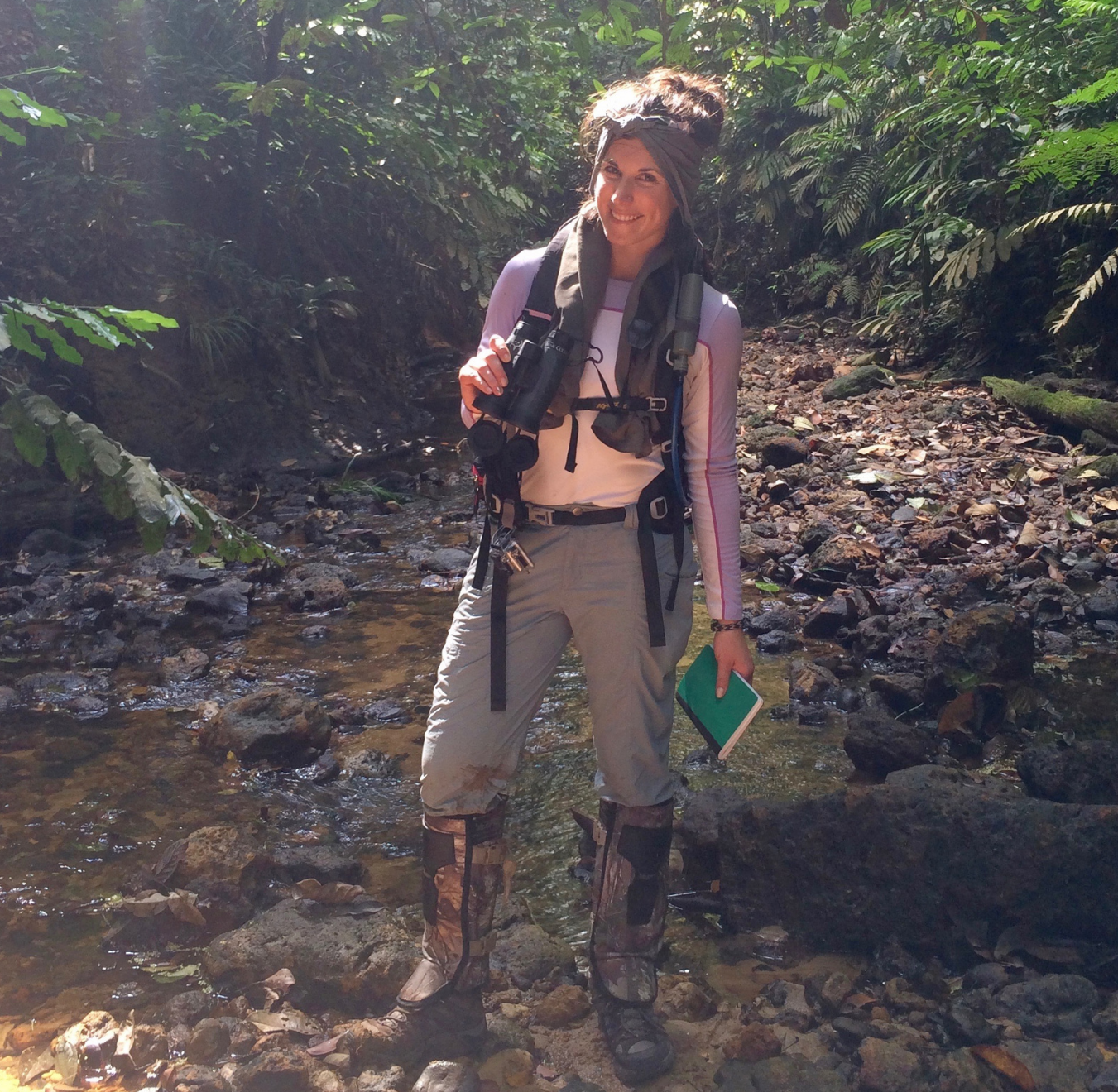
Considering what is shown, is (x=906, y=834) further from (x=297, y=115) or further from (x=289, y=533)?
(x=297, y=115)

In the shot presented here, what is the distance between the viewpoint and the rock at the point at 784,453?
9367mm

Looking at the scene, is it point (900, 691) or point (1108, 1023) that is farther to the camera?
point (900, 691)

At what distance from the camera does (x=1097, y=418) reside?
28.5 ft

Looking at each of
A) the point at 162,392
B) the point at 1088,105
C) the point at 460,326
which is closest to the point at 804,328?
the point at 460,326

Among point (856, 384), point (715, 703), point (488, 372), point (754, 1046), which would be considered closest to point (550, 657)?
point (715, 703)

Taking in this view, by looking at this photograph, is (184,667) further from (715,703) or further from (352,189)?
(352,189)

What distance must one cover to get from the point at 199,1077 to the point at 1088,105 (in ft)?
35.6

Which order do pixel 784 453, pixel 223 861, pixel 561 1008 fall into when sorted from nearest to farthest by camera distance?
pixel 561 1008 < pixel 223 861 < pixel 784 453

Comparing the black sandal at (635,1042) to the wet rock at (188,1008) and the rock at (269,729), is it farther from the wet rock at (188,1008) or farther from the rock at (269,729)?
the rock at (269,729)

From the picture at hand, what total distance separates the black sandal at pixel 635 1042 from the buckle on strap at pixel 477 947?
34cm

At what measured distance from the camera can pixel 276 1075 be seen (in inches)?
100.0

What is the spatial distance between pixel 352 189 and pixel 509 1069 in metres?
11.2

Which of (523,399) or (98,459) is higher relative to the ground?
(523,399)

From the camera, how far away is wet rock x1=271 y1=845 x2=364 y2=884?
3523mm
